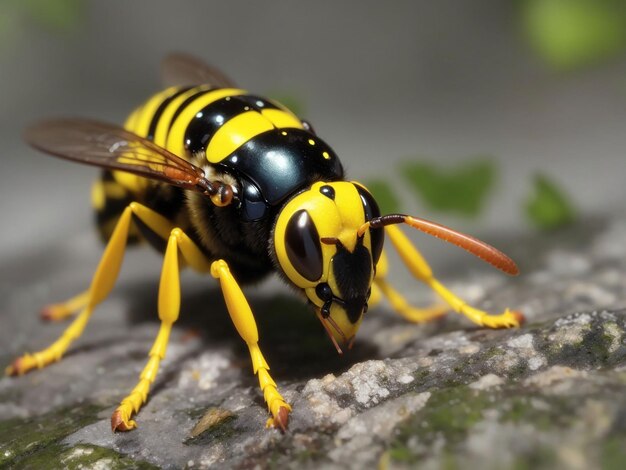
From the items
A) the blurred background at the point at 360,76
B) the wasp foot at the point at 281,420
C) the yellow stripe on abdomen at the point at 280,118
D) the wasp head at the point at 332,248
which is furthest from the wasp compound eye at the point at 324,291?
the blurred background at the point at 360,76

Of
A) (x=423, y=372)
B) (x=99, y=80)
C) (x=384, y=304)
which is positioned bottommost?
(x=384, y=304)

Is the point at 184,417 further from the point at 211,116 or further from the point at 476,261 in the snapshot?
the point at 476,261

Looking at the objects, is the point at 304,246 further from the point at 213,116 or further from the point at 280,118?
the point at 213,116

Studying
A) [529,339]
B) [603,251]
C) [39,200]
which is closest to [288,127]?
[529,339]

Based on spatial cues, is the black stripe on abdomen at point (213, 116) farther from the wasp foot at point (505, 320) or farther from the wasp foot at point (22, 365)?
the wasp foot at point (505, 320)

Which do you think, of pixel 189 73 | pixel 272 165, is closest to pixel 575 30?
pixel 189 73

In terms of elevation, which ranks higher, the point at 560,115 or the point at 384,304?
the point at 560,115
